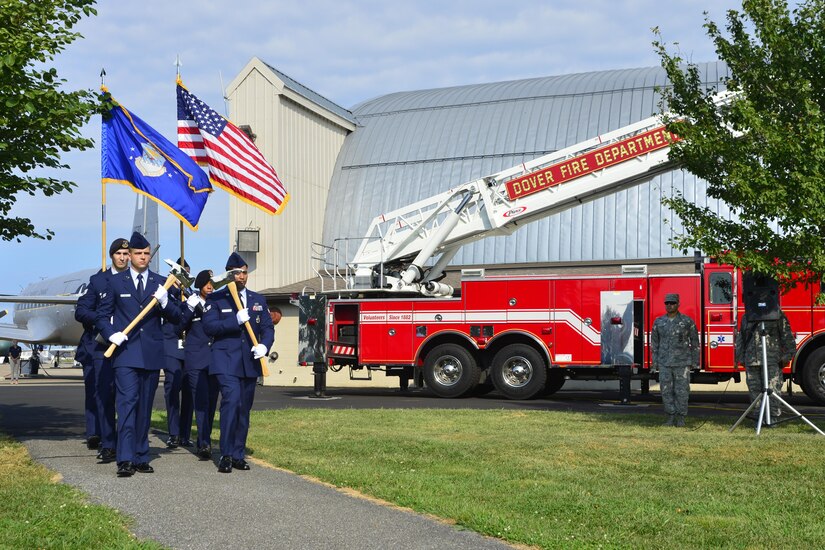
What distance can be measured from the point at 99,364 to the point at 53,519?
12.5ft

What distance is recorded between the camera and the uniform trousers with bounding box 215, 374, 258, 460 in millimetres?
8570

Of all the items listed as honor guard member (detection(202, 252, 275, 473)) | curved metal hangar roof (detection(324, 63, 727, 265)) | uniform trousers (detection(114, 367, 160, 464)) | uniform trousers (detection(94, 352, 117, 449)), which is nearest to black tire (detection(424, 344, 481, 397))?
curved metal hangar roof (detection(324, 63, 727, 265))

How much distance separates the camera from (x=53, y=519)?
620 centimetres

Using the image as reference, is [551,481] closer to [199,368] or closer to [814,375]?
[199,368]

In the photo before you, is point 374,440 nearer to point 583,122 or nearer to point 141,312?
point 141,312

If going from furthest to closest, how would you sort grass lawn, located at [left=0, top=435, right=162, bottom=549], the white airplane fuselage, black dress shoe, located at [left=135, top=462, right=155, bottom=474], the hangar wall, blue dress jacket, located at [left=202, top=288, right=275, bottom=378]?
1. the white airplane fuselage
2. the hangar wall
3. blue dress jacket, located at [left=202, top=288, right=275, bottom=378]
4. black dress shoe, located at [left=135, top=462, right=155, bottom=474]
5. grass lawn, located at [left=0, top=435, right=162, bottom=549]

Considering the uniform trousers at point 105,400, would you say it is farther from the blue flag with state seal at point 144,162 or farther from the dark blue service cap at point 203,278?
the blue flag with state seal at point 144,162

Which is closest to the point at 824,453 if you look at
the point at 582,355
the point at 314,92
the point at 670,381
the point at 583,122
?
the point at 670,381

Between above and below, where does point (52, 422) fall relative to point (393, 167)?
below

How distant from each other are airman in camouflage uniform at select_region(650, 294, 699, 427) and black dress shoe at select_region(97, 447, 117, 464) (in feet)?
24.6

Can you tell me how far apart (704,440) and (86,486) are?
6.86 metres

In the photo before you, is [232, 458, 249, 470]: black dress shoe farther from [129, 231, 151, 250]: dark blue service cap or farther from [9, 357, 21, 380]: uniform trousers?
[9, 357, 21, 380]: uniform trousers

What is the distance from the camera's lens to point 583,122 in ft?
105

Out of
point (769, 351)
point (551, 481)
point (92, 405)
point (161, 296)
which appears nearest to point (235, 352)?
point (161, 296)
